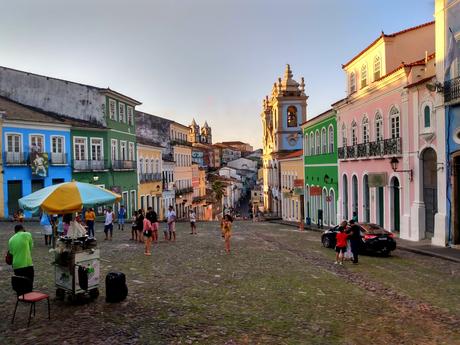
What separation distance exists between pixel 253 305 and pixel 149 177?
36494mm

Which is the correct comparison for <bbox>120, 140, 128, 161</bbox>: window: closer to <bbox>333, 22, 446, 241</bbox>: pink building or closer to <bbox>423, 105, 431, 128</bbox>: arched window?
<bbox>333, 22, 446, 241</bbox>: pink building

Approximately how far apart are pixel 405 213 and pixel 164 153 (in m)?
35.9

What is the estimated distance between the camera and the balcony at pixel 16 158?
99.0ft

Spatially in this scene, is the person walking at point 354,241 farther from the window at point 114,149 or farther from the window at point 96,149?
the window at point 114,149

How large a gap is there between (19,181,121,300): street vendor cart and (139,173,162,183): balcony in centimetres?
3349

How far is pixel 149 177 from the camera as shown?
45031 millimetres

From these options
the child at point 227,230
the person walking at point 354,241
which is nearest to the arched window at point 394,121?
the person walking at point 354,241

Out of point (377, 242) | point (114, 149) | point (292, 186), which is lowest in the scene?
point (377, 242)

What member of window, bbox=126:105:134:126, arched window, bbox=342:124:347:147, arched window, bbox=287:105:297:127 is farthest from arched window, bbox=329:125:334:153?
arched window, bbox=287:105:297:127

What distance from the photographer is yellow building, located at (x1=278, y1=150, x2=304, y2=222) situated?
41912 millimetres

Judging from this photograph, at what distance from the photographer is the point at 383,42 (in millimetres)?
24578

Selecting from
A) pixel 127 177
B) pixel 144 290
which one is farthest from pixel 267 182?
pixel 144 290

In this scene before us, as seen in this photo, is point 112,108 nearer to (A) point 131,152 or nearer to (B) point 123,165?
(B) point 123,165

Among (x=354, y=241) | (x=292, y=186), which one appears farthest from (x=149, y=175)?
(x=354, y=241)
